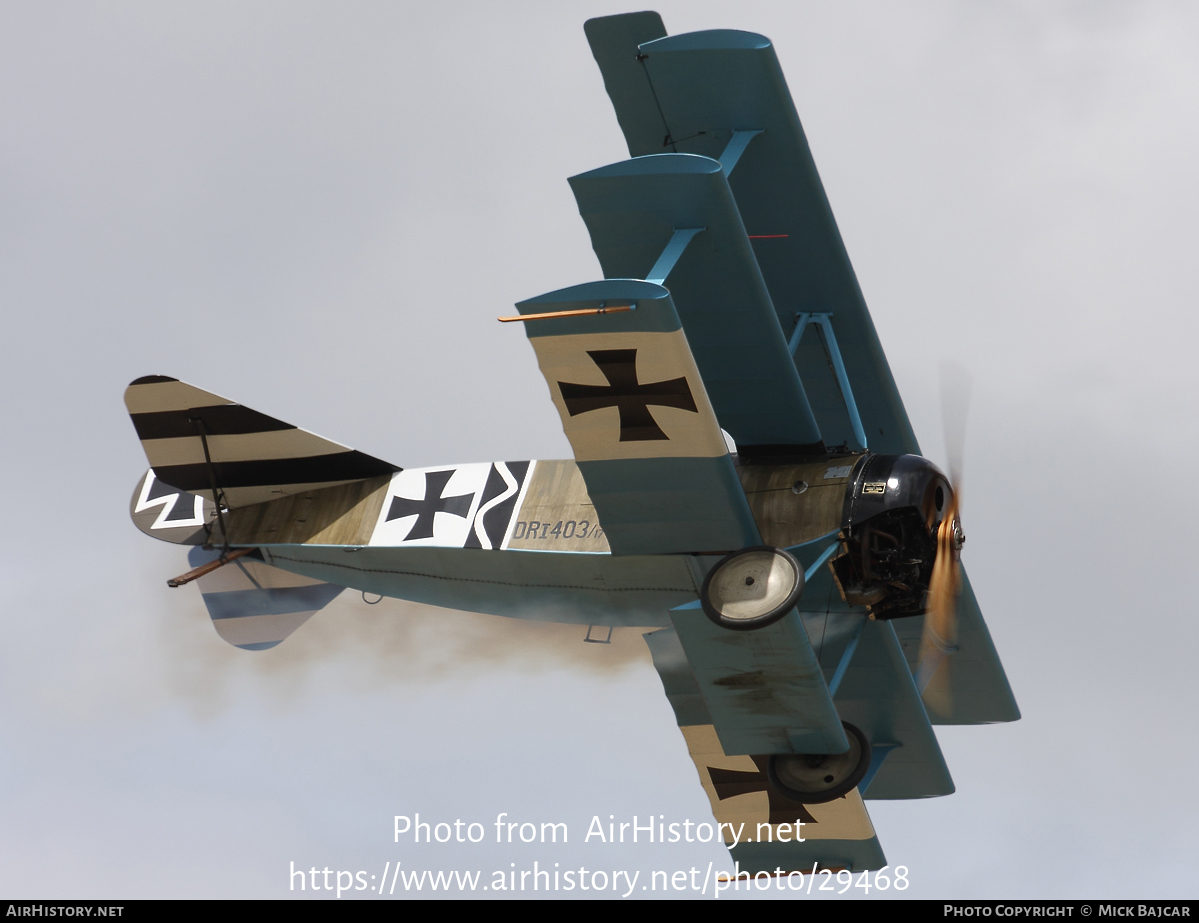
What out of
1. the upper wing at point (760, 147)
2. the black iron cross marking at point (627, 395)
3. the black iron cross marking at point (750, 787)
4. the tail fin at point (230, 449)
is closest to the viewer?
the black iron cross marking at point (627, 395)

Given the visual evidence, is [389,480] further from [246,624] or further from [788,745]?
[788,745]

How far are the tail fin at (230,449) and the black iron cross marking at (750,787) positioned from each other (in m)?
4.80

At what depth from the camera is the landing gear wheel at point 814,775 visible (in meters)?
16.5

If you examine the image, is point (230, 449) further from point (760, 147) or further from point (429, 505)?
point (760, 147)

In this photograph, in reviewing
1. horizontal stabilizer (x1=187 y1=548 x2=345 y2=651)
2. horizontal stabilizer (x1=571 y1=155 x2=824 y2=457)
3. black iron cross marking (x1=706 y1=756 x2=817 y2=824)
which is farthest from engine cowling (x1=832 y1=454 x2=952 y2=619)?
horizontal stabilizer (x1=187 y1=548 x2=345 y2=651)

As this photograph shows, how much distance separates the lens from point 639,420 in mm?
14305

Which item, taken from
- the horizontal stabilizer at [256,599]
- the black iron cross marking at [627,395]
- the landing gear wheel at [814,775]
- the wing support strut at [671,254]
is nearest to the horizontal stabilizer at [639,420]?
the black iron cross marking at [627,395]

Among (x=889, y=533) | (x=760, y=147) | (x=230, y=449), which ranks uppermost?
(x=760, y=147)

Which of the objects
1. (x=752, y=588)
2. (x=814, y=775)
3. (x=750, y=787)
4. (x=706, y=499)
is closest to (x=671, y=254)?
(x=706, y=499)

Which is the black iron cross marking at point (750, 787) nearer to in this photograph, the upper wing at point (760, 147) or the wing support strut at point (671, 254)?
the upper wing at point (760, 147)

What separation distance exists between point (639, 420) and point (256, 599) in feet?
21.4

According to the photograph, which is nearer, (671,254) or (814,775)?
(671,254)

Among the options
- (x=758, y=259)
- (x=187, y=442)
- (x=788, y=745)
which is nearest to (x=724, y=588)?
(x=788, y=745)

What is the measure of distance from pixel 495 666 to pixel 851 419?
5.06 m
